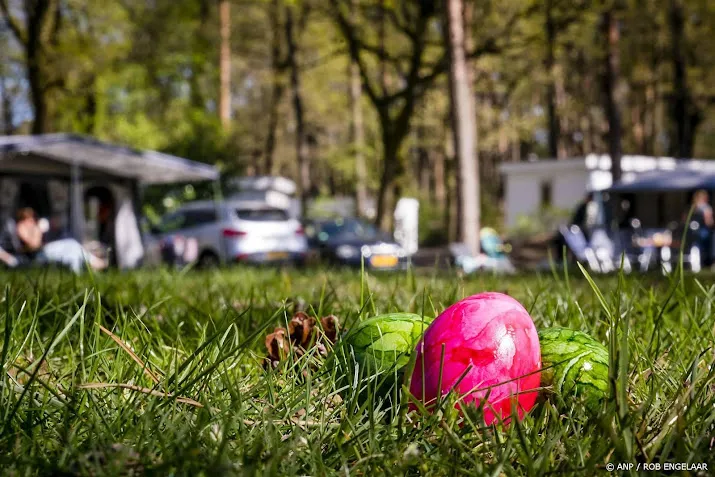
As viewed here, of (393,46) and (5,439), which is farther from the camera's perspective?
(393,46)

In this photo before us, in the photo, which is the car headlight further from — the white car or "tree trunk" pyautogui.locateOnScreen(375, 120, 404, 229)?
"tree trunk" pyautogui.locateOnScreen(375, 120, 404, 229)

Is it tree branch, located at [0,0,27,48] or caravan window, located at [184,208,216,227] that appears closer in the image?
caravan window, located at [184,208,216,227]

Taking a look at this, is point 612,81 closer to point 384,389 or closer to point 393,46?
point 393,46

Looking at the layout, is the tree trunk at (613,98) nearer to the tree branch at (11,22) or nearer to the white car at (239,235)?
the white car at (239,235)

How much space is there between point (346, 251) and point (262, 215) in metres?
2.46

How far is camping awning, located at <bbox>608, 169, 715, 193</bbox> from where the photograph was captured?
2259 centimetres

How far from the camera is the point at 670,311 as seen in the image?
2979 mm

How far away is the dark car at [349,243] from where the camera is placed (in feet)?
62.6

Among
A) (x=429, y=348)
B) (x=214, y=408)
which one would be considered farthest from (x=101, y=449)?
(x=429, y=348)

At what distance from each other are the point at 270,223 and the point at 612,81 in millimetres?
13262

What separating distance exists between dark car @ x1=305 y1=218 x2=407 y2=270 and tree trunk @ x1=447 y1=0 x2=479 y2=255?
3.25 metres

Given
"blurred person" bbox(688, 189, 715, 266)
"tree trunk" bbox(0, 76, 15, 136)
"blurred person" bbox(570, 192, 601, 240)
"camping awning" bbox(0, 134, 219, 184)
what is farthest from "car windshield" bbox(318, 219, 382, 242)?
"tree trunk" bbox(0, 76, 15, 136)

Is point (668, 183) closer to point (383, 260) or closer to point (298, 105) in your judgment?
point (383, 260)

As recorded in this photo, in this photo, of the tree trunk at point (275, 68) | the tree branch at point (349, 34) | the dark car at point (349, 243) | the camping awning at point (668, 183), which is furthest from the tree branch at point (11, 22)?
the camping awning at point (668, 183)
